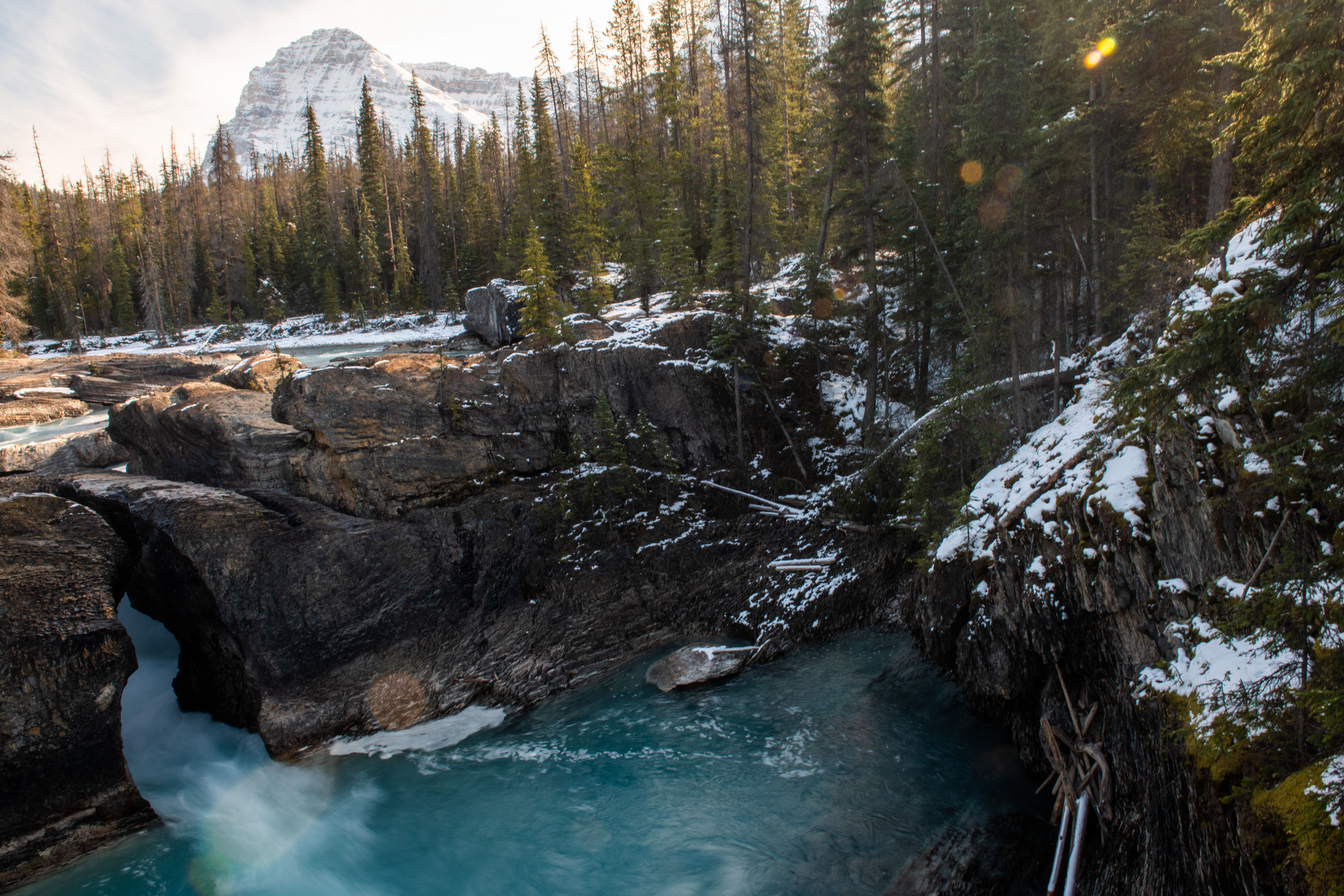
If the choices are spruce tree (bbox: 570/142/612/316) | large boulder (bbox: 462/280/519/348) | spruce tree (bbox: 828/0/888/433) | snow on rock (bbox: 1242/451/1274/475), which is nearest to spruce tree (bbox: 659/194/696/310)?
spruce tree (bbox: 570/142/612/316)

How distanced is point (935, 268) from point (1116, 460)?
1477 centimetres

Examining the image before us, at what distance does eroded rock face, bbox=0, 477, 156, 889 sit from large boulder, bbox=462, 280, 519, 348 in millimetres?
23064

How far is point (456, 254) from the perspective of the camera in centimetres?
5566

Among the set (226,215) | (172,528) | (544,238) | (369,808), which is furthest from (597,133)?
(369,808)

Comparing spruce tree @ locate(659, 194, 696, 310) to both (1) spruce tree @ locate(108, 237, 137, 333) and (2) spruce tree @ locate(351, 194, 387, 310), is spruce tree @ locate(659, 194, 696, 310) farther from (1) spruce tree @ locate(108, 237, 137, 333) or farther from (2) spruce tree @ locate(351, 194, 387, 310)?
(1) spruce tree @ locate(108, 237, 137, 333)

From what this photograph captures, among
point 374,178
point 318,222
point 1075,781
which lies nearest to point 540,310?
point 1075,781

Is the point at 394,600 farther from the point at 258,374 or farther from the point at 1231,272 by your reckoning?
the point at 1231,272

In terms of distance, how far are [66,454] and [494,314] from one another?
19.8 meters

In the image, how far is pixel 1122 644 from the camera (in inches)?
333

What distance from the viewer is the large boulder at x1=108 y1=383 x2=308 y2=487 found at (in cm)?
1856

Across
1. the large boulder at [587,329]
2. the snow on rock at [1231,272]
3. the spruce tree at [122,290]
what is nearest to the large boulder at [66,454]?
the large boulder at [587,329]

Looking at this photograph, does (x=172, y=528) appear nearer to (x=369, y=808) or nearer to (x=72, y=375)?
(x=369, y=808)

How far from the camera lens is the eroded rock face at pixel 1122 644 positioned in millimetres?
6602

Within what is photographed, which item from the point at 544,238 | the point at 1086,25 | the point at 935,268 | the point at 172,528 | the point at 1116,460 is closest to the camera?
the point at 1116,460
